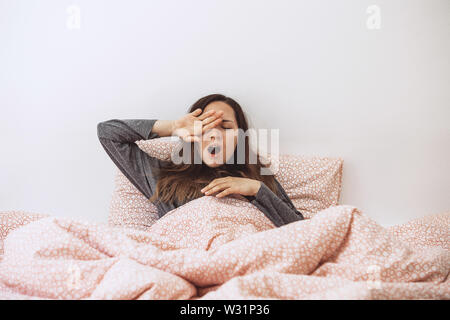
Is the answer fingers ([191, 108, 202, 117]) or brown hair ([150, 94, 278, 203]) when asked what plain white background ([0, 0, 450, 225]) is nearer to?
brown hair ([150, 94, 278, 203])

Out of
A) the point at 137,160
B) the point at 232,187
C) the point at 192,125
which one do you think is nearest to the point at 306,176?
the point at 232,187

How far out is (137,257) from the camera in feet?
Answer: 2.77

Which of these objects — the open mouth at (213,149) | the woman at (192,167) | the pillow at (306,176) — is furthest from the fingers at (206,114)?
the pillow at (306,176)

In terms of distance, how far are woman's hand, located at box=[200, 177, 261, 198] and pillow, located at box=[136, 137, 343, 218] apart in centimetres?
25

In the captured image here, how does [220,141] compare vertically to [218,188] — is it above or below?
above

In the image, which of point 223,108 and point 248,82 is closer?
point 223,108

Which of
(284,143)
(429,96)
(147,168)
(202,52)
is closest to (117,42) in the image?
(202,52)

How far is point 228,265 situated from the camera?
82cm

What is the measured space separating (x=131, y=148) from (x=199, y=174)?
0.89 ft

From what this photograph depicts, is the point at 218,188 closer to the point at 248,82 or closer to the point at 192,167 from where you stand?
the point at 192,167

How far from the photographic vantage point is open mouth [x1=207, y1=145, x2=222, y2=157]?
1.35 m

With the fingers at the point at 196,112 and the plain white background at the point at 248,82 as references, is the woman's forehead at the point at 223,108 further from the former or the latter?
the plain white background at the point at 248,82
